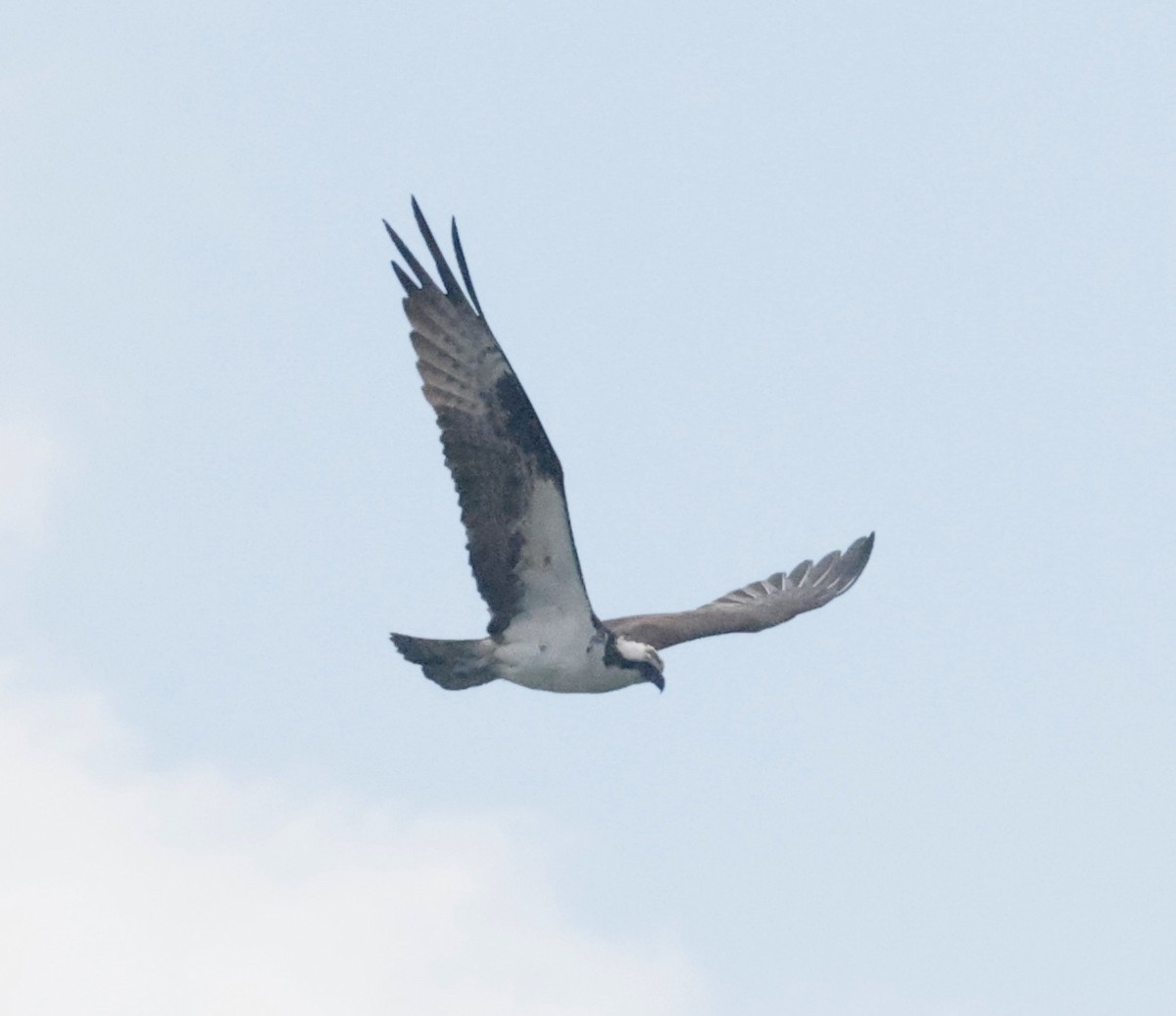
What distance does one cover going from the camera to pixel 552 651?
15523mm

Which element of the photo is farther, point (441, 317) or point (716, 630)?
point (716, 630)

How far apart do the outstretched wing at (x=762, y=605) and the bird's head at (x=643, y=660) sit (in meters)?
0.91

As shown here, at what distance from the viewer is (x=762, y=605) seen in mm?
19375

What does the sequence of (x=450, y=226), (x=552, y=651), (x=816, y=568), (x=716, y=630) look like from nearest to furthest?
1. (x=450, y=226)
2. (x=552, y=651)
3. (x=716, y=630)
4. (x=816, y=568)

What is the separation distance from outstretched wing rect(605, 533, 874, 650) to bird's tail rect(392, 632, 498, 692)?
1.38 metres

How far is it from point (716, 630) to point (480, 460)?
411 centimetres

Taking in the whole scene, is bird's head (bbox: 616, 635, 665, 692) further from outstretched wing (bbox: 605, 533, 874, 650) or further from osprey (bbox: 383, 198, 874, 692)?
outstretched wing (bbox: 605, 533, 874, 650)

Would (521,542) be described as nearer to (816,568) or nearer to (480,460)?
(480,460)

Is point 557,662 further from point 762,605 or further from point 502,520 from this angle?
point 762,605

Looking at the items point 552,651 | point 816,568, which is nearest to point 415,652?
point 552,651

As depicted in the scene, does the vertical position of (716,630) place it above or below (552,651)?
above

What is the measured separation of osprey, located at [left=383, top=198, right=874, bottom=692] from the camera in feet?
48.0

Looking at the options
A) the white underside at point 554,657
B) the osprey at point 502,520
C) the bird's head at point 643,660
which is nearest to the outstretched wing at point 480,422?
the osprey at point 502,520

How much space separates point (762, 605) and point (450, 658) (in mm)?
4398
